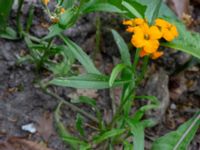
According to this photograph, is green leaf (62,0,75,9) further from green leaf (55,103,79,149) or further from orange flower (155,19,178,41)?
green leaf (55,103,79,149)

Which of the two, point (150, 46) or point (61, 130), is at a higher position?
point (150, 46)

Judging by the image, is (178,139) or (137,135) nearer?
(137,135)

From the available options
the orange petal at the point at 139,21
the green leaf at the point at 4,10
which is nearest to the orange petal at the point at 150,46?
the orange petal at the point at 139,21

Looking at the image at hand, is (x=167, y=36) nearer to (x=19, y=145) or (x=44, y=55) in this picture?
(x=44, y=55)

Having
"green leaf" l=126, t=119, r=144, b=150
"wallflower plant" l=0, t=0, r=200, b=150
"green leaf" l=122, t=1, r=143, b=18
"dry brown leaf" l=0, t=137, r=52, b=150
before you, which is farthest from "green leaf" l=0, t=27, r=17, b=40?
"green leaf" l=126, t=119, r=144, b=150

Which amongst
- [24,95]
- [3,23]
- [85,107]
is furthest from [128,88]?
[3,23]

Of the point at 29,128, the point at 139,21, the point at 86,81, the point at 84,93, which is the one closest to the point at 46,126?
the point at 29,128
